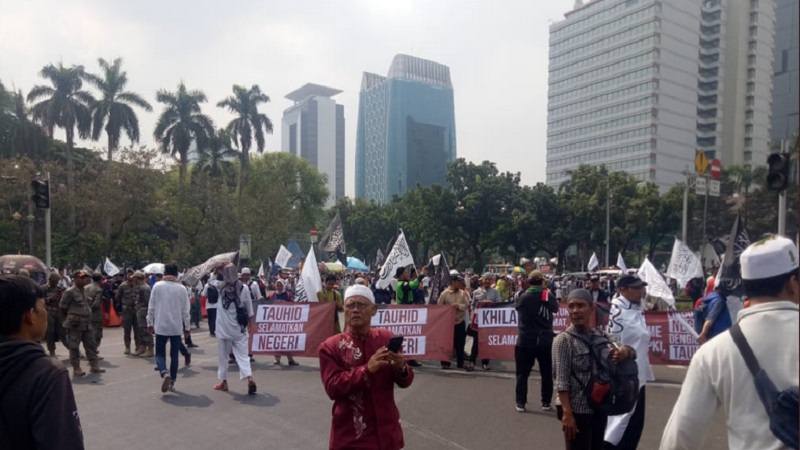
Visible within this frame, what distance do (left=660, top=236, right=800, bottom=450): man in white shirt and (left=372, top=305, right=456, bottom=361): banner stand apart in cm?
907

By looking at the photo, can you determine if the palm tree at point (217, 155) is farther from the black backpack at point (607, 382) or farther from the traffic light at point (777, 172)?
the black backpack at point (607, 382)

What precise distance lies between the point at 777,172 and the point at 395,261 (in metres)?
8.08

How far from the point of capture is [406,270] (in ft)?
43.7

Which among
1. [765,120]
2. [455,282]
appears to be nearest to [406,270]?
[455,282]

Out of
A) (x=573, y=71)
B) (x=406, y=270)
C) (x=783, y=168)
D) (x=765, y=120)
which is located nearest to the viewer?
(x=783, y=168)

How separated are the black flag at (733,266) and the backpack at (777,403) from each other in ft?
18.3

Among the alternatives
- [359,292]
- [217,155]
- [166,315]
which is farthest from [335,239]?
[217,155]

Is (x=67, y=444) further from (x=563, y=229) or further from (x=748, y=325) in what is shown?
(x=563, y=229)

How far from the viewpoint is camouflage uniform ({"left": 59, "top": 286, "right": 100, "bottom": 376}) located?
34.8 ft

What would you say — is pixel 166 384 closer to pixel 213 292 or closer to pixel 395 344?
pixel 213 292

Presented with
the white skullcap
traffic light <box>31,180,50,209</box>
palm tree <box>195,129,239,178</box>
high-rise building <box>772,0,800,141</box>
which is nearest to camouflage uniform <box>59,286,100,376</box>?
traffic light <box>31,180,50,209</box>

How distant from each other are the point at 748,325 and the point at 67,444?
2675 millimetres

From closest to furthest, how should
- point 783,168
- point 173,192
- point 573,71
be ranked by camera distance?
point 783,168 < point 173,192 < point 573,71

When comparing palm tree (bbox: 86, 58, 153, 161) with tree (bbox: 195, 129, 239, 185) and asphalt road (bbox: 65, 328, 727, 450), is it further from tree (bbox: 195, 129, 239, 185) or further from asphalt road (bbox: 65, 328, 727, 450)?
asphalt road (bbox: 65, 328, 727, 450)
